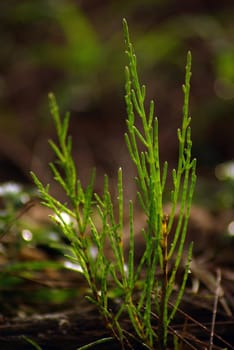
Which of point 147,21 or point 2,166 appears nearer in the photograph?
point 2,166

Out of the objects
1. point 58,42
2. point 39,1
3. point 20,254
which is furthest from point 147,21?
point 20,254

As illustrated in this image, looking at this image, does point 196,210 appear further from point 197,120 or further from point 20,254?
point 197,120

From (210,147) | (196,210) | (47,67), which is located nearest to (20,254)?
(196,210)

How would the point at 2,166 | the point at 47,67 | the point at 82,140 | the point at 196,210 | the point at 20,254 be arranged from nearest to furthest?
the point at 20,254 < the point at 196,210 < the point at 2,166 < the point at 82,140 < the point at 47,67

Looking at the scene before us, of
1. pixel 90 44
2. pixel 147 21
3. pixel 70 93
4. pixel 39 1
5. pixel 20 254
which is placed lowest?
pixel 20 254

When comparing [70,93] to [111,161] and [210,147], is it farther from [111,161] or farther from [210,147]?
[210,147]

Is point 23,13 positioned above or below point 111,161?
above

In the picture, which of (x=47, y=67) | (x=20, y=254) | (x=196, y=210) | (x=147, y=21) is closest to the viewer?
(x=20, y=254)
